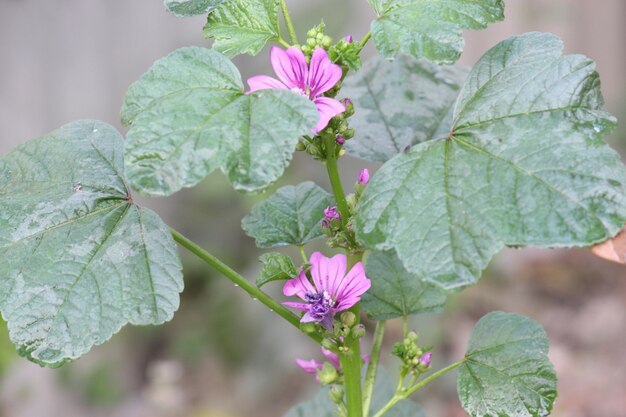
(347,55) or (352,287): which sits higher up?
(347,55)

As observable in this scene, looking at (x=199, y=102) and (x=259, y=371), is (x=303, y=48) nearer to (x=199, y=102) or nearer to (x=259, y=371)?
(x=199, y=102)

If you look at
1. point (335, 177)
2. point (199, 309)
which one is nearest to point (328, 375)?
point (335, 177)

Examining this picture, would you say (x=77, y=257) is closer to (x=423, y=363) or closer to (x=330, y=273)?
(x=330, y=273)

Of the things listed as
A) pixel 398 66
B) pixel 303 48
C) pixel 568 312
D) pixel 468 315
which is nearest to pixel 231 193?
pixel 468 315

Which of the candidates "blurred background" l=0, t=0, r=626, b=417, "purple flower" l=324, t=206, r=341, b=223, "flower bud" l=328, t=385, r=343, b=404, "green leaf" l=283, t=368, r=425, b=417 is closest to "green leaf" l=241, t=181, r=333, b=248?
"purple flower" l=324, t=206, r=341, b=223

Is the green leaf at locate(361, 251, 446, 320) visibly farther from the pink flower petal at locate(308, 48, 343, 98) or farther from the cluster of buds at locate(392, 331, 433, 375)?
the pink flower petal at locate(308, 48, 343, 98)

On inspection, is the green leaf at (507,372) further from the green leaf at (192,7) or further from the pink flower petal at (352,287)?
the green leaf at (192,7)
